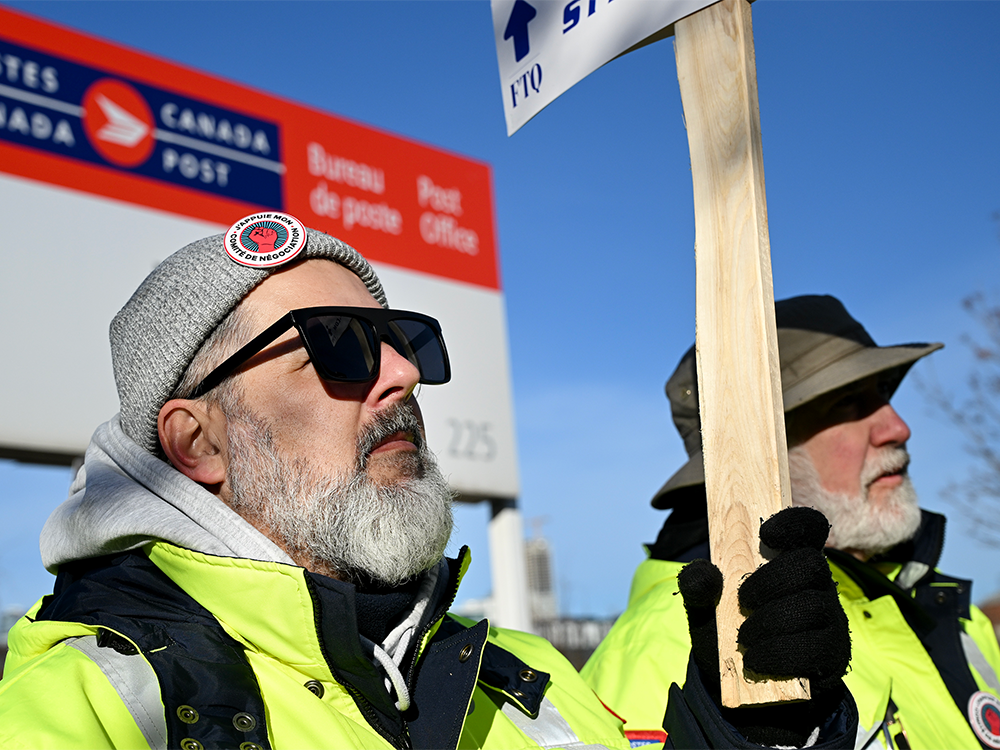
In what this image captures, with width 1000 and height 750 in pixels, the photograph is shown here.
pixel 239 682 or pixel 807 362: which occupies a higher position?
pixel 807 362

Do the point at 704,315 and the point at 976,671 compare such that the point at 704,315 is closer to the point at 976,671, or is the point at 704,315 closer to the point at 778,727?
the point at 778,727

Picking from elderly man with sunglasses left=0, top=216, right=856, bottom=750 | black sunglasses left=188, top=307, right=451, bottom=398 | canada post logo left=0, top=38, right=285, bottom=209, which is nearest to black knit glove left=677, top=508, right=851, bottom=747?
elderly man with sunglasses left=0, top=216, right=856, bottom=750

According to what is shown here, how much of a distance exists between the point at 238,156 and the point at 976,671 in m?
6.01

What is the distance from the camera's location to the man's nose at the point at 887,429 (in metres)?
3.07

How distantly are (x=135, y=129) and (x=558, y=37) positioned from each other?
5.59 metres

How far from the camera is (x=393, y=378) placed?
2.12m

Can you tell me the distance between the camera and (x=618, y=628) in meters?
2.91

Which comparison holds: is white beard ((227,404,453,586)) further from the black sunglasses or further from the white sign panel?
the white sign panel

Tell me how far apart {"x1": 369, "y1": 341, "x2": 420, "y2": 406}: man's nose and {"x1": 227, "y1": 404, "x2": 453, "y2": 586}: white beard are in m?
0.05

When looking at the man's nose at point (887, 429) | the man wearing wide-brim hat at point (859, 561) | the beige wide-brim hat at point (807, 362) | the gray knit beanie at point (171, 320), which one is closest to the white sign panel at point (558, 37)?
the gray knit beanie at point (171, 320)

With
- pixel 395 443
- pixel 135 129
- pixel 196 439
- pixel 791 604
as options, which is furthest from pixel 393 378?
pixel 135 129

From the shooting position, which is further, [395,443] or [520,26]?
[395,443]

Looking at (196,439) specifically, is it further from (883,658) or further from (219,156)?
(219,156)

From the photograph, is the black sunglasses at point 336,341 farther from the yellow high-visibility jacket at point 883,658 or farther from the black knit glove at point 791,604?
the yellow high-visibility jacket at point 883,658
